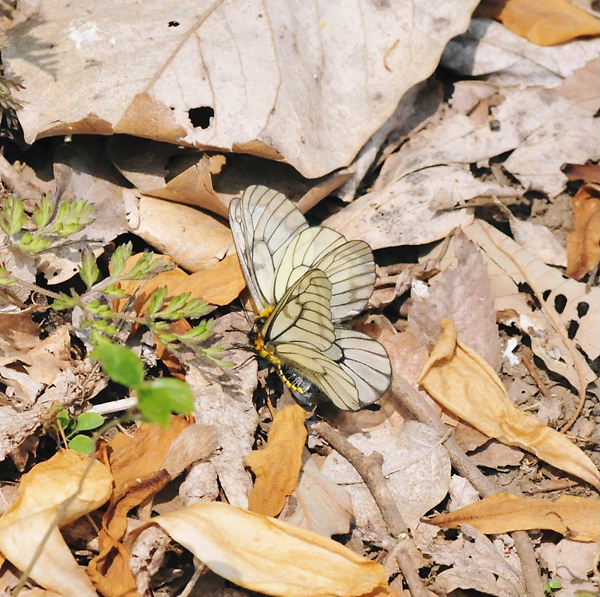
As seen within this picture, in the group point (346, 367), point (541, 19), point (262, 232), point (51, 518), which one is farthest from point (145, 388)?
point (541, 19)

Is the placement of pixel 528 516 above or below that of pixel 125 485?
below

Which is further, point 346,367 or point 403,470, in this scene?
point 346,367

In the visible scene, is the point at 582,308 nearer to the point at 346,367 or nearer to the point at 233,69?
the point at 346,367

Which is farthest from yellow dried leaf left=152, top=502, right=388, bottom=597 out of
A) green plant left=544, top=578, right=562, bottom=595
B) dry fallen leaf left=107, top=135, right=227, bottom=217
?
dry fallen leaf left=107, top=135, right=227, bottom=217

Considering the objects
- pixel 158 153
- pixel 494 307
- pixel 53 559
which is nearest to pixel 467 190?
pixel 494 307

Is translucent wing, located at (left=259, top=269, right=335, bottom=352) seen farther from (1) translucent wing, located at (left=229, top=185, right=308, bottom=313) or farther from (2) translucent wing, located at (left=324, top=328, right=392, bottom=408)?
(1) translucent wing, located at (left=229, top=185, right=308, bottom=313)

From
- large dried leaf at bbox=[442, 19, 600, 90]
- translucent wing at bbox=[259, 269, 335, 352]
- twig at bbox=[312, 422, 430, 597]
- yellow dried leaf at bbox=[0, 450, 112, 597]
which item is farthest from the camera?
large dried leaf at bbox=[442, 19, 600, 90]
